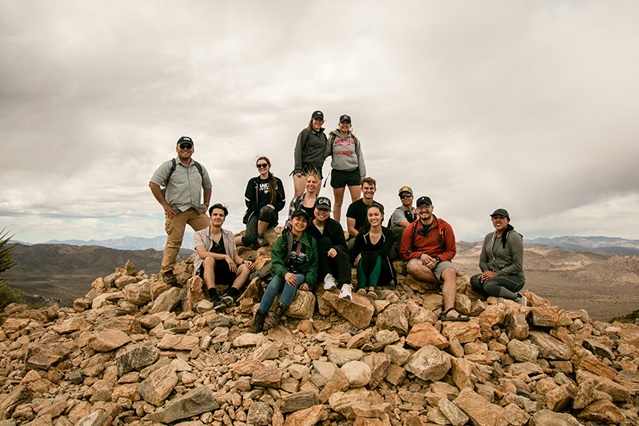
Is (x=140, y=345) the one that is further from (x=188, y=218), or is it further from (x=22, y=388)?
(x=188, y=218)

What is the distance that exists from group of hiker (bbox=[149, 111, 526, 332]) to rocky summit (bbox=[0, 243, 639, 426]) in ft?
1.26

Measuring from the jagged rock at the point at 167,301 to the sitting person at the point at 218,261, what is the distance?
74cm

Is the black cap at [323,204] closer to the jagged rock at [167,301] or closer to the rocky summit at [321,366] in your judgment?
the rocky summit at [321,366]

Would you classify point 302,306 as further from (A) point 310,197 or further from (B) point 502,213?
(B) point 502,213

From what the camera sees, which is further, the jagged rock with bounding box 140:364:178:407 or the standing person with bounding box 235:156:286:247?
the standing person with bounding box 235:156:286:247

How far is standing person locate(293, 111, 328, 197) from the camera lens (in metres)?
9.10

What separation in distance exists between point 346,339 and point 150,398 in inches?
124

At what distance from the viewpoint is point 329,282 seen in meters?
7.07

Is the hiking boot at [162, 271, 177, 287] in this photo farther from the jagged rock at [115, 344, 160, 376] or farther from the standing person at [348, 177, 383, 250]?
the standing person at [348, 177, 383, 250]

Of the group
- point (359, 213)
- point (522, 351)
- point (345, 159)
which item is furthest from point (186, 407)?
point (345, 159)

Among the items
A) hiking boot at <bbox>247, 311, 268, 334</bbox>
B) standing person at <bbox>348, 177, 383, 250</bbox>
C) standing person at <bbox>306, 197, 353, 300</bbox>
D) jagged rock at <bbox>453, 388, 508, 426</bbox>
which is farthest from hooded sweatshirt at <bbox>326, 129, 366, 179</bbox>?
jagged rock at <bbox>453, 388, 508, 426</bbox>

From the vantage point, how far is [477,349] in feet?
20.4

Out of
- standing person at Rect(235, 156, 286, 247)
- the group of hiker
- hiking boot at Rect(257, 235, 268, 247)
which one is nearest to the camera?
the group of hiker

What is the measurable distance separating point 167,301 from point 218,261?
1.53m
